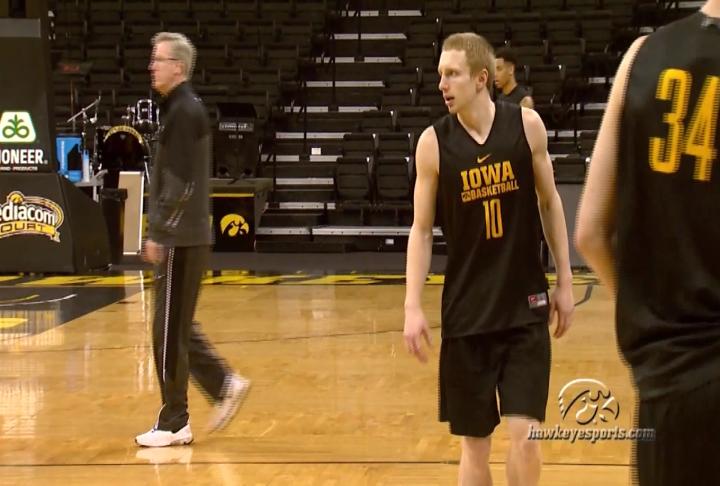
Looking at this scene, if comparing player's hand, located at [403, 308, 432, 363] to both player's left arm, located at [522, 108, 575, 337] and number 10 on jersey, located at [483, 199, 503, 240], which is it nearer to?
number 10 on jersey, located at [483, 199, 503, 240]

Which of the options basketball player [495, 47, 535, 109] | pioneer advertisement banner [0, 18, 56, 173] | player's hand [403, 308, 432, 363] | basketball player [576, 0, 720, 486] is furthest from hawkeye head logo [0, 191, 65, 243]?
basketball player [576, 0, 720, 486]

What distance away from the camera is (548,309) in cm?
396

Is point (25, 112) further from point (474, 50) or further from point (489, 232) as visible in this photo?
point (489, 232)

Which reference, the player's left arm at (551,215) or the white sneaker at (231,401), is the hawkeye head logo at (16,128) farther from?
the player's left arm at (551,215)

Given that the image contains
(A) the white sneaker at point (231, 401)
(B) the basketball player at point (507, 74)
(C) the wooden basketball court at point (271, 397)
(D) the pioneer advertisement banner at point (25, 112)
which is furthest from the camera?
(D) the pioneer advertisement banner at point (25, 112)

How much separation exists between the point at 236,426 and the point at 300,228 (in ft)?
36.7

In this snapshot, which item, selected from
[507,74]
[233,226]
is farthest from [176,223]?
[233,226]

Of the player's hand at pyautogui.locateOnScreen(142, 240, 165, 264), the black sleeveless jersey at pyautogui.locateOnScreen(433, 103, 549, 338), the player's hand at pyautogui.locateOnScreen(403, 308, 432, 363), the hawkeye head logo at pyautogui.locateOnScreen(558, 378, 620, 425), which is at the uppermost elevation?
the black sleeveless jersey at pyautogui.locateOnScreen(433, 103, 549, 338)

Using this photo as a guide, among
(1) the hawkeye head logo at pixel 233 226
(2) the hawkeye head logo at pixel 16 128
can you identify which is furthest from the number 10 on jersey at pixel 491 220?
(1) the hawkeye head logo at pixel 233 226

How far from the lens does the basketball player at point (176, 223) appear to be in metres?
5.54

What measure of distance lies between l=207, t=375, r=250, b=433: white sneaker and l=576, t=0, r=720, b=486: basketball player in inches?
156

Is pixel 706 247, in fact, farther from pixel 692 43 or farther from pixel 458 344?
pixel 458 344

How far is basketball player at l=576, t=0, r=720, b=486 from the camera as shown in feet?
6.31

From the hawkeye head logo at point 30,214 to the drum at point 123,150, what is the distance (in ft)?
9.90
